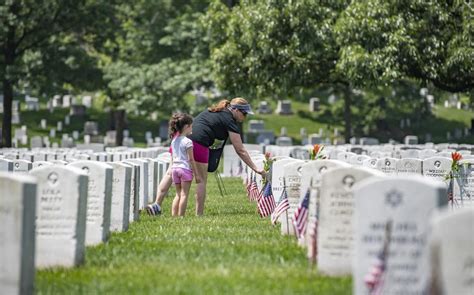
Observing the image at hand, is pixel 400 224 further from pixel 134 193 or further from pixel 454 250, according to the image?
pixel 134 193

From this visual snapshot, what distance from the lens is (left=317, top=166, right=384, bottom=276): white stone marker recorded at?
11320 mm

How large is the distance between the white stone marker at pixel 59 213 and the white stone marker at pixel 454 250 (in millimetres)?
4762

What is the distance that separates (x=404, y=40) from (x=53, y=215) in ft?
85.0

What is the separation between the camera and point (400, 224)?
9.34 meters

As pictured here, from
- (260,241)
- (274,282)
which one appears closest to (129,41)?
(260,241)

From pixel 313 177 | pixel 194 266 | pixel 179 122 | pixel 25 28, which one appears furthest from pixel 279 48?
pixel 194 266

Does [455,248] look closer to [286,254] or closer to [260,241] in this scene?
[286,254]

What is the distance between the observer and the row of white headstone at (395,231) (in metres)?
8.09

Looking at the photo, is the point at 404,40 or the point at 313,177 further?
the point at 404,40

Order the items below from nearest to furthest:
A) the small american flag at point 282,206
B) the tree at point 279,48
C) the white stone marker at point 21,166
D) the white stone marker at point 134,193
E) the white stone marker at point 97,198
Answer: the white stone marker at point 97,198 → the small american flag at point 282,206 → the white stone marker at point 134,193 → the white stone marker at point 21,166 → the tree at point 279,48

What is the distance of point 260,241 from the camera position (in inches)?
587

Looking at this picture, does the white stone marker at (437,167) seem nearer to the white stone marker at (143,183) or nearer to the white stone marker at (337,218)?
the white stone marker at (143,183)

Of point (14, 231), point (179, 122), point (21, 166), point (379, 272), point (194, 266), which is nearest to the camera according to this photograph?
point (379, 272)

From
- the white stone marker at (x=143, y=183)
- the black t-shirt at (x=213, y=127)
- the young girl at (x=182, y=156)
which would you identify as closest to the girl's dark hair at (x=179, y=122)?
the young girl at (x=182, y=156)
